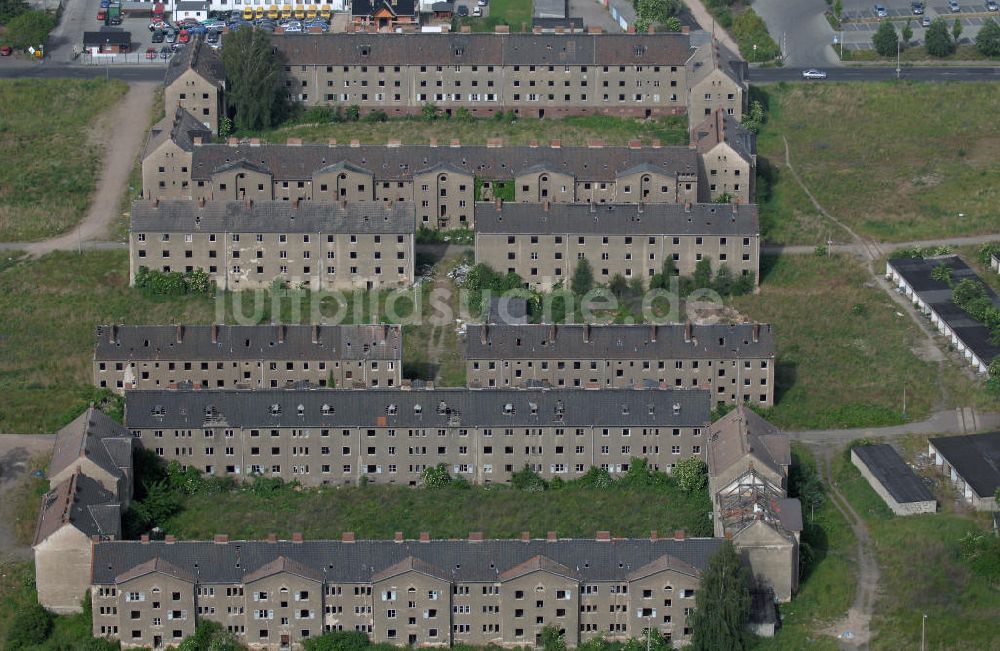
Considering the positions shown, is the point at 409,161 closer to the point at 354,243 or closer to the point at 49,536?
the point at 354,243

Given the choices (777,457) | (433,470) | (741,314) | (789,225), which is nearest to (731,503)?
(777,457)

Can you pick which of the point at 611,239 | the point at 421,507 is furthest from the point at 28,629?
the point at 611,239

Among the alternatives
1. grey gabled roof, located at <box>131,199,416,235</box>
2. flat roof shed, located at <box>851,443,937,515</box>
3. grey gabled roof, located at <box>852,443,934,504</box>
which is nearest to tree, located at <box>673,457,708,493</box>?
flat roof shed, located at <box>851,443,937,515</box>

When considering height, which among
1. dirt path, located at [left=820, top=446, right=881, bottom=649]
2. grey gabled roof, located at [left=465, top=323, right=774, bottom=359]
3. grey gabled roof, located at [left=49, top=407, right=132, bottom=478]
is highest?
grey gabled roof, located at [left=465, top=323, right=774, bottom=359]

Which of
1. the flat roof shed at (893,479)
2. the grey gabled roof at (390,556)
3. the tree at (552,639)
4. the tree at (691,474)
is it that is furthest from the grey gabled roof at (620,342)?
the tree at (552,639)

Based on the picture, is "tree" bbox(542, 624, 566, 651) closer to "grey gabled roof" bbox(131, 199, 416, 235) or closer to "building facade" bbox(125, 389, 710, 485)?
"building facade" bbox(125, 389, 710, 485)

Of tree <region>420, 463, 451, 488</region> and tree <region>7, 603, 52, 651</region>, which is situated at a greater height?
tree <region>420, 463, 451, 488</region>

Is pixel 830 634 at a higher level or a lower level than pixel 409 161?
lower
